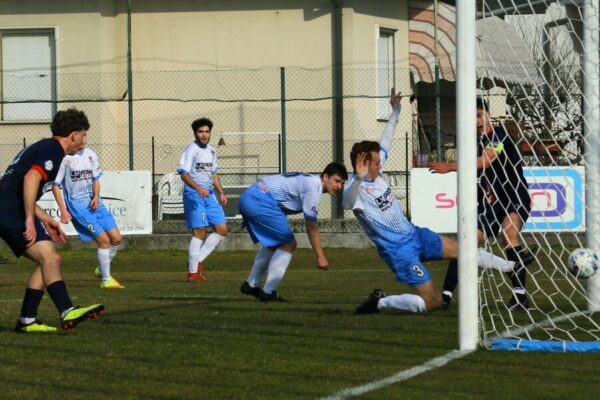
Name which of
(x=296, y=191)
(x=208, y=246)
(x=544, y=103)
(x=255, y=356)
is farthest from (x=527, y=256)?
(x=208, y=246)

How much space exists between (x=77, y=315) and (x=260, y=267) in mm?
3551

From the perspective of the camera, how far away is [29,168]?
9.22 meters

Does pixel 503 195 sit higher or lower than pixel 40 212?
higher

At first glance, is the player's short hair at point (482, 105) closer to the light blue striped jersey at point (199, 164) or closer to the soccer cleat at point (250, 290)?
the soccer cleat at point (250, 290)

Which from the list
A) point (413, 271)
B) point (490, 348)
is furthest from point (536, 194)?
point (490, 348)

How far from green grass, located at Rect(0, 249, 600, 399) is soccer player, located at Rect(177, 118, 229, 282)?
3901 millimetres

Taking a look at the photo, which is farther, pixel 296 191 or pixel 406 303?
pixel 296 191

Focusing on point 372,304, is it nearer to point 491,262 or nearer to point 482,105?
point 491,262

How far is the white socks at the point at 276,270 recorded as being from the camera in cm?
1230

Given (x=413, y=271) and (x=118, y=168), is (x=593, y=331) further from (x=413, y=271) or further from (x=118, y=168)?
(x=118, y=168)

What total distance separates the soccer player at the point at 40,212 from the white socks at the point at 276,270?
10.4ft

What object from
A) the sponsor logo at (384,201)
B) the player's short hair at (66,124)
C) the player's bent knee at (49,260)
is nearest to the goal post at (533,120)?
the sponsor logo at (384,201)

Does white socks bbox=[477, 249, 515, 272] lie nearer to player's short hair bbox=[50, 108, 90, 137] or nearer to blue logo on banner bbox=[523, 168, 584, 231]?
player's short hair bbox=[50, 108, 90, 137]

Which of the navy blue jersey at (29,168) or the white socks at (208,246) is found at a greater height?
the navy blue jersey at (29,168)
